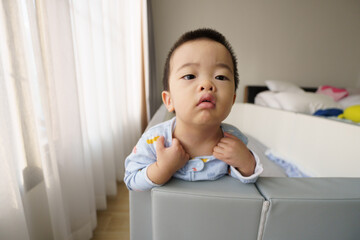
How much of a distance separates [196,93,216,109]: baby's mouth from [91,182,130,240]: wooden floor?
1.02 m

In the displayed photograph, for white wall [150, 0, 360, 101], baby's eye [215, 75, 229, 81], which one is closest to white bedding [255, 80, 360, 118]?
white wall [150, 0, 360, 101]

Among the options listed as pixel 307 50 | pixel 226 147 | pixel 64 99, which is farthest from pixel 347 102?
pixel 64 99

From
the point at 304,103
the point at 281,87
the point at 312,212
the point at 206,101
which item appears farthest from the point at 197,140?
the point at 281,87

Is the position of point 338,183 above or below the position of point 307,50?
below

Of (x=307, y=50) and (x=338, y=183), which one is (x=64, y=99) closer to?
(x=338, y=183)

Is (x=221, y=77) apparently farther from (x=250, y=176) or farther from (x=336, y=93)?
(x=336, y=93)

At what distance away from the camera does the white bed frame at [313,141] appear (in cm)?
93

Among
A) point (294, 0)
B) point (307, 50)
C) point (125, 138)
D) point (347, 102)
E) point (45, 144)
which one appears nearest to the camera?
point (45, 144)

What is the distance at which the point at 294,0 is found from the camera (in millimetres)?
2535

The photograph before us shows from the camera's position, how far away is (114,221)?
1.14 m

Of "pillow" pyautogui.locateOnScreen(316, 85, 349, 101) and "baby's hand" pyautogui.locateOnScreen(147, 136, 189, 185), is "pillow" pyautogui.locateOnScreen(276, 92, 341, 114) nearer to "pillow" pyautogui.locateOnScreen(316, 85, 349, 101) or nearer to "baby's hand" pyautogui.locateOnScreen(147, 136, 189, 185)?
"pillow" pyautogui.locateOnScreen(316, 85, 349, 101)

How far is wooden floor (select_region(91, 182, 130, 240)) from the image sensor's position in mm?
1041

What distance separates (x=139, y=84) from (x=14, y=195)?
1.66m

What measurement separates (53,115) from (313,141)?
59.8 inches
